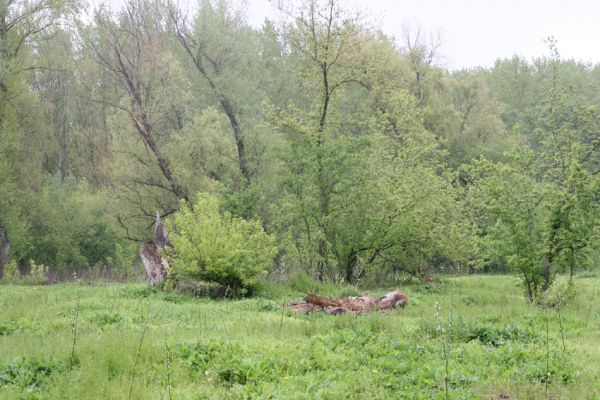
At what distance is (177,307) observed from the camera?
1219 centimetres

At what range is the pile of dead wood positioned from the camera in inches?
470

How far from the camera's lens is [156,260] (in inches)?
656

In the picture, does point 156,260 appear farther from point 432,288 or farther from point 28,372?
point 28,372

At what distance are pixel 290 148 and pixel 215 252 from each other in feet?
19.3

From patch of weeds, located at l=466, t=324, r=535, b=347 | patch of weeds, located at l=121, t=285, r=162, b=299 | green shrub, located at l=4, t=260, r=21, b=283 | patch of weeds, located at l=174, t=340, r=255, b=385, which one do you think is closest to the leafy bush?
patch of weeds, located at l=121, t=285, r=162, b=299

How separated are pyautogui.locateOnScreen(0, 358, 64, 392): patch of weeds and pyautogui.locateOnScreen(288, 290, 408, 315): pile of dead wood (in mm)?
6236

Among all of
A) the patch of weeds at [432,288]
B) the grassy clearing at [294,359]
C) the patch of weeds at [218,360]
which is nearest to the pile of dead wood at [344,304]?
the grassy clearing at [294,359]

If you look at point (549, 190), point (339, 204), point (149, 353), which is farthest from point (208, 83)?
point (149, 353)

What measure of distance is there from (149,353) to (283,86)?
29.0m

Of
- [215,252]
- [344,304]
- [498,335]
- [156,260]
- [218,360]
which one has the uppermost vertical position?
[215,252]

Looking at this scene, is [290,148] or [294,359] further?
[290,148]

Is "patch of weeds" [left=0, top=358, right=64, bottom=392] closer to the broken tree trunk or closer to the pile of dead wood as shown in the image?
the pile of dead wood

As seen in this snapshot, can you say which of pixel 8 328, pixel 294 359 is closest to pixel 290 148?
pixel 8 328

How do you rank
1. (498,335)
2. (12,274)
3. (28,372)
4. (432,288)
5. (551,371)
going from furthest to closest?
(12,274)
(432,288)
(498,335)
(551,371)
(28,372)
